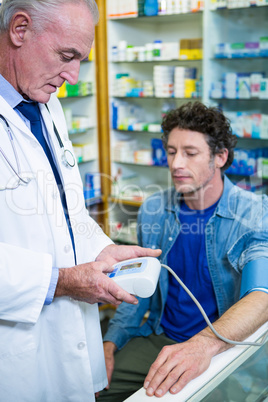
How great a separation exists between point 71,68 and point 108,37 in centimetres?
256

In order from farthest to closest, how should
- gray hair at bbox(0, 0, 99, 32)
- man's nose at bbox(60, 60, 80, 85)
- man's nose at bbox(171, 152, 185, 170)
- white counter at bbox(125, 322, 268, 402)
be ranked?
1. man's nose at bbox(171, 152, 185, 170)
2. man's nose at bbox(60, 60, 80, 85)
3. gray hair at bbox(0, 0, 99, 32)
4. white counter at bbox(125, 322, 268, 402)

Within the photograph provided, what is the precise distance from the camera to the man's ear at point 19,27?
1.19m

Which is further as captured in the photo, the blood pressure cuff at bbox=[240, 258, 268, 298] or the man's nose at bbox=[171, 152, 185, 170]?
the man's nose at bbox=[171, 152, 185, 170]

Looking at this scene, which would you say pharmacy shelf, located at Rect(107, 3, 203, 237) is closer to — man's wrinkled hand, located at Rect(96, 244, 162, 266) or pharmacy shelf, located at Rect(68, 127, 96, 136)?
pharmacy shelf, located at Rect(68, 127, 96, 136)

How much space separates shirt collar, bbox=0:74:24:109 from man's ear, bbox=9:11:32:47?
0.38 feet

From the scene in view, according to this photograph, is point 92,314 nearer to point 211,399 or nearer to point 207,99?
point 211,399

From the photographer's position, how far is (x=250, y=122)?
330cm

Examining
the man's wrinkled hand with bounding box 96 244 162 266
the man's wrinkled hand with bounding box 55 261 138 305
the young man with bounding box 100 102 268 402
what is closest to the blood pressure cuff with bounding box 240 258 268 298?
the young man with bounding box 100 102 268 402

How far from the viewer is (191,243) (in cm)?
191

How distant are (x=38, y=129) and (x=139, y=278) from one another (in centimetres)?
57

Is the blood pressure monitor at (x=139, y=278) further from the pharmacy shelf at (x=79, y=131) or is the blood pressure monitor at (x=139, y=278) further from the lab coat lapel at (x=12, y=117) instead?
the pharmacy shelf at (x=79, y=131)

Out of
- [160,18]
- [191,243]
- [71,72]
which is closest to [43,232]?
[71,72]

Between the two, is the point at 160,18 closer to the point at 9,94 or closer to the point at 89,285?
the point at 9,94

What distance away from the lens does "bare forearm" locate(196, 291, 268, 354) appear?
131 cm
